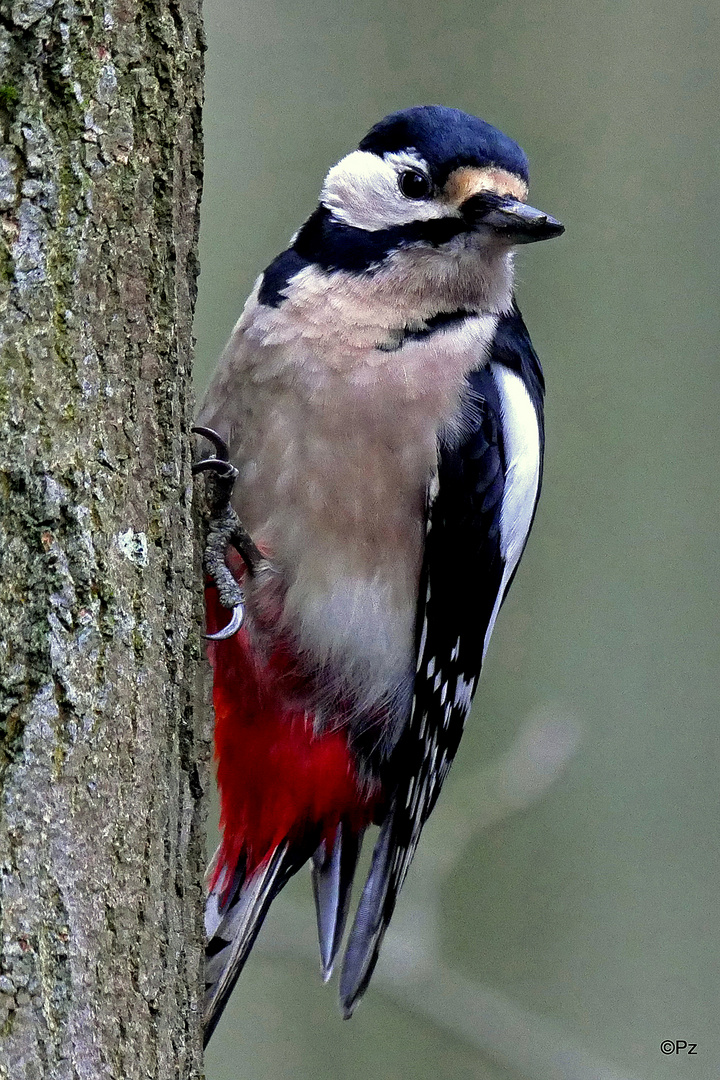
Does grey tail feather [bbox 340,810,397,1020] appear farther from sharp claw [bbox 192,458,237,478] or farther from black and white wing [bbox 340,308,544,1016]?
sharp claw [bbox 192,458,237,478]

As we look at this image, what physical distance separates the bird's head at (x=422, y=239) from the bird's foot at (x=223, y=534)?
34cm

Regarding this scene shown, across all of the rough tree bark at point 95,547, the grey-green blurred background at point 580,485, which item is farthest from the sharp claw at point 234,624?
the grey-green blurred background at point 580,485

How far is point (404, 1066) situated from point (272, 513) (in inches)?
98.5

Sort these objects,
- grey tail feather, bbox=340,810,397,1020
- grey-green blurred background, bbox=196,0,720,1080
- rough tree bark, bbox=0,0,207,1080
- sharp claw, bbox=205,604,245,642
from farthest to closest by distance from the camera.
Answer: grey-green blurred background, bbox=196,0,720,1080
grey tail feather, bbox=340,810,397,1020
sharp claw, bbox=205,604,245,642
rough tree bark, bbox=0,0,207,1080

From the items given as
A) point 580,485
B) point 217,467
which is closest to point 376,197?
point 217,467

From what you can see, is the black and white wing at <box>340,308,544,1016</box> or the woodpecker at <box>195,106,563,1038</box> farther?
the black and white wing at <box>340,308,544,1016</box>

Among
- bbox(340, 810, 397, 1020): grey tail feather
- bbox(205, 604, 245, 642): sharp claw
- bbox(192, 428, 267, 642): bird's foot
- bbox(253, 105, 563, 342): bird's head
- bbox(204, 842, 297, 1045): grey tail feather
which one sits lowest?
bbox(340, 810, 397, 1020): grey tail feather

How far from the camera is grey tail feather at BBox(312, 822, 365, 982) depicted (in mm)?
2447

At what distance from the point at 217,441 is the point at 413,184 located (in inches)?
25.4

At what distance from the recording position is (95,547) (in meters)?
1.45

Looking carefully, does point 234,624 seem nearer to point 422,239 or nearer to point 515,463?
point 515,463

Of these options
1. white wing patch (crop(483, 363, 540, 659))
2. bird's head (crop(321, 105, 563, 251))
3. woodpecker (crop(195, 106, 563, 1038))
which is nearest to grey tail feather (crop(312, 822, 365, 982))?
woodpecker (crop(195, 106, 563, 1038))

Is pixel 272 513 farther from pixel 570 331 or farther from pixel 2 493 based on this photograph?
pixel 570 331

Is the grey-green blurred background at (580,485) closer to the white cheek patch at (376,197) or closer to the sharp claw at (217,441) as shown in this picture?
the white cheek patch at (376,197)
